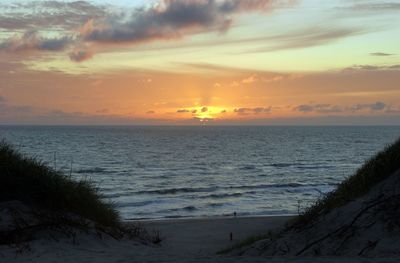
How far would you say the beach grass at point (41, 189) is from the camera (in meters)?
12.2

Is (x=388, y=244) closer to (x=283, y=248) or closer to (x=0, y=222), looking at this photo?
(x=283, y=248)

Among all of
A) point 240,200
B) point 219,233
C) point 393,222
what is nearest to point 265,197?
point 240,200

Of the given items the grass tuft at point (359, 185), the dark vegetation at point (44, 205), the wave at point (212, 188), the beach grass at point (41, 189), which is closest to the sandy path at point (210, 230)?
the dark vegetation at point (44, 205)

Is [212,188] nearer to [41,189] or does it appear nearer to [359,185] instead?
[359,185]

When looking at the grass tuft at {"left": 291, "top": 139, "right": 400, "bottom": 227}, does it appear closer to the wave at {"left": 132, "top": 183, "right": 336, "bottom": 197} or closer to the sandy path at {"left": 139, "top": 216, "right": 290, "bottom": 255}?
the sandy path at {"left": 139, "top": 216, "right": 290, "bottom": 255}

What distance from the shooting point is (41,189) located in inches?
487

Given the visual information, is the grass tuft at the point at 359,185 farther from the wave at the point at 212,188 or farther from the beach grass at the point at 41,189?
the wave at the point at 212,188

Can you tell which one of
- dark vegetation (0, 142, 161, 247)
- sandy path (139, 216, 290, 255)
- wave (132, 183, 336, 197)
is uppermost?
dark vegetation (0, 142, 161, 247)

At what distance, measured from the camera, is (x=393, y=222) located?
32.7ft

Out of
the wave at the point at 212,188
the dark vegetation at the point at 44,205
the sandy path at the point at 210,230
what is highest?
the dark vegetation at the point at 44,205

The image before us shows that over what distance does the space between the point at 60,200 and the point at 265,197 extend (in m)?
24.7

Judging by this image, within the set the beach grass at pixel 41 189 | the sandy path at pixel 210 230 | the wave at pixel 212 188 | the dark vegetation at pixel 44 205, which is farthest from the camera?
the wave at pixel 212 188

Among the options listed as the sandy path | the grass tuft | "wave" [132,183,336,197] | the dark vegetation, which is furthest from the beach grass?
"wave" [132,183,336,197]

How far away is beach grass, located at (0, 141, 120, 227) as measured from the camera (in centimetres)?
1221
